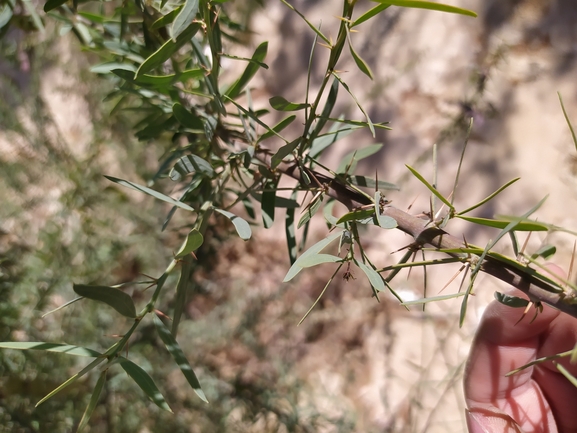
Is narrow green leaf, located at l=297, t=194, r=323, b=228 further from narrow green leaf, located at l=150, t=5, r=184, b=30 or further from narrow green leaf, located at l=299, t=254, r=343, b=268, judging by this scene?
narrow green leaf, located at l=150, t=5, r=184, b=30

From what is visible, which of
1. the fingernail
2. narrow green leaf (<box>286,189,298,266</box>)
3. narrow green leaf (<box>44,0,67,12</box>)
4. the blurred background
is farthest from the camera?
the blurred background

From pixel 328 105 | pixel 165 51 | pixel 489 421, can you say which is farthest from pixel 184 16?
pixel 489 421

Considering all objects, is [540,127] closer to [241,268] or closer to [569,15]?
[569,15]

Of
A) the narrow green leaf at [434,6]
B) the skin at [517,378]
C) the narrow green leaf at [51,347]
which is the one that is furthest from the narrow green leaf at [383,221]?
the skin at [517,378]

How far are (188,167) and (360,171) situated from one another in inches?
Result: 47.5

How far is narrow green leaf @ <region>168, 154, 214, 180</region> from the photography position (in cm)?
34

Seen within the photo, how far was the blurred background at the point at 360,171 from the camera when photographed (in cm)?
121

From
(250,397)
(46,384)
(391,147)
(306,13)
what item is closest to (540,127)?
(391,147)

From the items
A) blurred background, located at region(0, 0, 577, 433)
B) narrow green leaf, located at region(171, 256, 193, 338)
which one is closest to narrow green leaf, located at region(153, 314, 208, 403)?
narrow green leaf, located at region(171, 256, 193, 338)

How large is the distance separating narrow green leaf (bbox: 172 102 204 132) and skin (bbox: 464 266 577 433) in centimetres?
55

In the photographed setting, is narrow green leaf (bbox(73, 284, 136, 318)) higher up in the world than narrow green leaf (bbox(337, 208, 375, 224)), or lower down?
lower down

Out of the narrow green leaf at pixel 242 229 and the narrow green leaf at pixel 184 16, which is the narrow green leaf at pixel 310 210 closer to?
the narrow green leaf at pixel 242 229

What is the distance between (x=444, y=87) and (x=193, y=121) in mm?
1232

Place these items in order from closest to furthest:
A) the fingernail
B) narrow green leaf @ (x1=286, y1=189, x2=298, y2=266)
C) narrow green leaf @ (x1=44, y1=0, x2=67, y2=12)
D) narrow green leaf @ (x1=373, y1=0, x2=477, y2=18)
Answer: narrow green leaf @ (x1=373, y1=0, x2=477, y2=18)
narrow green leaf @ (x1=44, y1=0, x2=67, y2=12)
narrow green leaf @ (x1=286, y1=189, x2=298, y2=266)
the fingernail
